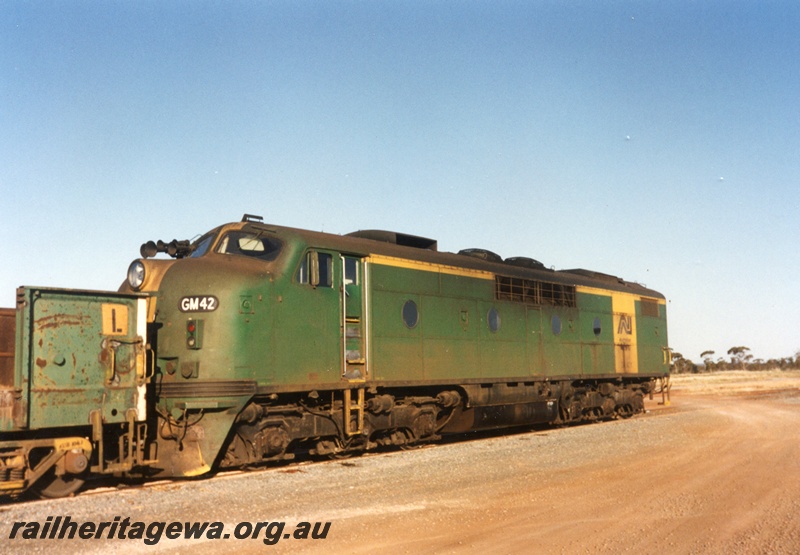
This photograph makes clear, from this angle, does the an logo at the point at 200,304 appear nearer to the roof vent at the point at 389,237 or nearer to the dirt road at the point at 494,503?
the dirt road at the point at 494,503

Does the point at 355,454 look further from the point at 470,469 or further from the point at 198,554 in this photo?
the point at 198,554

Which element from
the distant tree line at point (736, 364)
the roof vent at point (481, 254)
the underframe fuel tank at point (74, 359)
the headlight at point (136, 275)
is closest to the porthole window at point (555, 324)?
the roof vent at point (481, 254)

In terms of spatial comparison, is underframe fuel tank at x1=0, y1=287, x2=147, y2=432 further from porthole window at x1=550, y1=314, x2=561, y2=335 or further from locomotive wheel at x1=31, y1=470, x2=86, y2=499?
porthole window at x1=550, y1=314, x2=561, y2=335

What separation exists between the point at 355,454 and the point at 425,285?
147 inches

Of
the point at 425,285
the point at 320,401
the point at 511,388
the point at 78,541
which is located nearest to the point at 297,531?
the point at 78,541

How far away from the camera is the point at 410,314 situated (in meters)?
14.7

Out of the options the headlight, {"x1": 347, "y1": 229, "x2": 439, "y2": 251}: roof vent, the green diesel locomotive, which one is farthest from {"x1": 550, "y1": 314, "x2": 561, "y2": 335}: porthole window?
the headlight

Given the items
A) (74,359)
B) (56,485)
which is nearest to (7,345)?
(74,359)

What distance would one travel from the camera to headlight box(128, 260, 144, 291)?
12.2 m

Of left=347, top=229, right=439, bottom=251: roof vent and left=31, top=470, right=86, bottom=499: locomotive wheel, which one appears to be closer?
left=31, top=470, right=86, bottom=499: locomotive wheel

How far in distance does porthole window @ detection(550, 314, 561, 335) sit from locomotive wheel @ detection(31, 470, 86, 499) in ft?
40.6

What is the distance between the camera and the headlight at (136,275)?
12.2 m

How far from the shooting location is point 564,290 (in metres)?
19.9

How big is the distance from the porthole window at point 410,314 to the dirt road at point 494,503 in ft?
8.27
